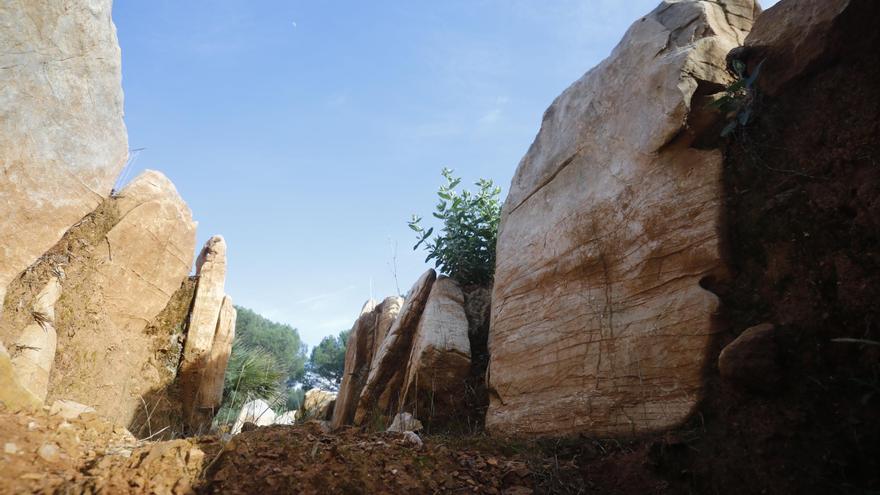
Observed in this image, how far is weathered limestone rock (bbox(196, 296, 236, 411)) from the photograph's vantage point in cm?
764

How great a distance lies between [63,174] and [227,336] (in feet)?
13.7

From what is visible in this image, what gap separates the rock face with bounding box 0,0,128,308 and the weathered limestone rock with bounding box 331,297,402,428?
4597 mm

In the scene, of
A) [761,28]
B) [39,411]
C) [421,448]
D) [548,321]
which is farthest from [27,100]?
[761,28]

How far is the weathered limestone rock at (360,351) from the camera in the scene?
8.23m

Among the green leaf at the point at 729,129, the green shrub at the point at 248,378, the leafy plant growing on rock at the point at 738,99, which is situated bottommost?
the green shrub at the point at 248,378

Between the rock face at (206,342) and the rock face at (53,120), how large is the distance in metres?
3.17

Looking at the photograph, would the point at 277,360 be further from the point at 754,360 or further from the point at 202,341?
the point at 754,360

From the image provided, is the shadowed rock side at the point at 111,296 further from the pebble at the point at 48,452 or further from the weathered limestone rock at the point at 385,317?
the weathered limestone rock at the point at 385,317

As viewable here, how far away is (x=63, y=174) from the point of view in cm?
455

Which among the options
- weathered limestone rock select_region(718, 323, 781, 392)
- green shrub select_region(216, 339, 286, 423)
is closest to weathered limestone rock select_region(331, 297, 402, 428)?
green shrub select_region(216, 339, 286, 423)

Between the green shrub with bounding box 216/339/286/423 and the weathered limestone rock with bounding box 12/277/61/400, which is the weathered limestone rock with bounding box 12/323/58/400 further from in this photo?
the green shrub with bounding box 216/339/286/423

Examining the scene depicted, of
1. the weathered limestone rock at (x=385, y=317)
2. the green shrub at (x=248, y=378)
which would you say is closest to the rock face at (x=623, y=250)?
the weathered limestone rock at (x=385, y=317)

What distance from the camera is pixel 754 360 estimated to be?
2.93 meters

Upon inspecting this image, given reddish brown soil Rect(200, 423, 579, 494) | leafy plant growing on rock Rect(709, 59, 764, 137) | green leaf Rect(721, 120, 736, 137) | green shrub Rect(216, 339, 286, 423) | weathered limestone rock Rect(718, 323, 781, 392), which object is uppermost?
leafy plant growing on rock Rect(709, 59, 764, 137)
